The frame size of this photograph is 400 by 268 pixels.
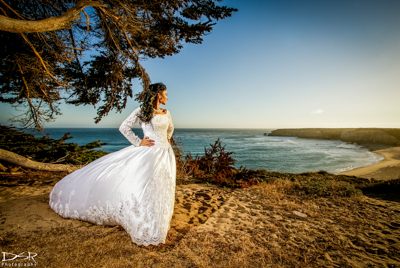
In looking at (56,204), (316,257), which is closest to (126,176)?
(56,204)

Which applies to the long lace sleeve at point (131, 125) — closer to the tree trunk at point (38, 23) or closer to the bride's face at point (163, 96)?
the bride's face at point (163, 96)

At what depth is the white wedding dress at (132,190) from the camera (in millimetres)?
2383

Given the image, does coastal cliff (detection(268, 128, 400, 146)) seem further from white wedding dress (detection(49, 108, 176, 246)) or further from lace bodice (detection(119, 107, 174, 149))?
white wedding dress (detection(49, 108, 176, 246))

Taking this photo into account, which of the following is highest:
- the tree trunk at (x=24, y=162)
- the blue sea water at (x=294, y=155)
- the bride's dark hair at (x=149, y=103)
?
the bride's dark hair at (x=149, y=103)

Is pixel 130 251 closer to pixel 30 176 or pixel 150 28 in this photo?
pixel 150 28

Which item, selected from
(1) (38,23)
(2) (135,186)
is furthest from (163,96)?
(1) (38,23)

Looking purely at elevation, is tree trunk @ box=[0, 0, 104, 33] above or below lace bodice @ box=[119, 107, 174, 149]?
above

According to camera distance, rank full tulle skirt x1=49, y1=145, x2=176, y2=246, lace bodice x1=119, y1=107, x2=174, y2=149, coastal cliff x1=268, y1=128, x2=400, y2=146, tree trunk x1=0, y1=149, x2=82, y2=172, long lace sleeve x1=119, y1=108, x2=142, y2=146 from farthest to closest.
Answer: coastal cliff x1=268, y1=128, x2=400, y2=146 → tree trunk x1=0, y1=149, x2=82, y2=172 → long lace sleeve x1=119, y1=108, x2=142, y2=146 → lace bodice x1=119, y1=107, x2=174, y2=149 → full tulle skirt x1=49, y1=145, x2=176, y2=246

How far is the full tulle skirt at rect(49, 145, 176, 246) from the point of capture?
238 centimetres

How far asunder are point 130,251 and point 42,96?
5601mm

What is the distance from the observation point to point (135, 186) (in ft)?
8.23

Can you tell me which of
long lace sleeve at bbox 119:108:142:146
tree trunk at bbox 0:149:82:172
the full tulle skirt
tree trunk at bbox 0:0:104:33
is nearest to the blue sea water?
tree trunk at bbox 0:149:82:172

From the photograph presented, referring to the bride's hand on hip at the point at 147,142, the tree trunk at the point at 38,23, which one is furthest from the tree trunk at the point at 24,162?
the bride's hand on hip at the point at 147,142

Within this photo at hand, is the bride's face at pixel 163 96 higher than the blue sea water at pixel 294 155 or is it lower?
higher
